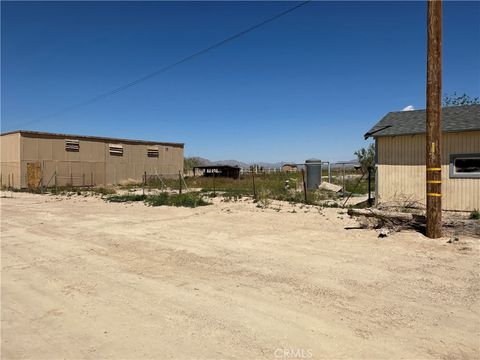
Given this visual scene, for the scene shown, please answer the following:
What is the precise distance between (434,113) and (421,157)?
6055mm

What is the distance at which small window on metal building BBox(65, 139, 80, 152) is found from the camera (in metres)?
34.9

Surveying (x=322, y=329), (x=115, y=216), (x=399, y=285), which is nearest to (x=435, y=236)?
(x=399, y=285)

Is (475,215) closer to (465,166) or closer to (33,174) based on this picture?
(465,166)

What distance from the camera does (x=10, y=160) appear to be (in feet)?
109

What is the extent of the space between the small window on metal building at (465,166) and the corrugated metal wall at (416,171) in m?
0.14

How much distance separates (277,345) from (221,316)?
0.91 meters

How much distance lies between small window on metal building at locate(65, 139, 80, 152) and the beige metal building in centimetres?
2803

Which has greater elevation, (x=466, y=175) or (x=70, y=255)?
(x=466, y=175)

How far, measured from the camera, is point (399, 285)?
18.3 feet

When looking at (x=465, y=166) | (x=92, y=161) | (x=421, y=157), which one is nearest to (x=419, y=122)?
(x=421, y=157)

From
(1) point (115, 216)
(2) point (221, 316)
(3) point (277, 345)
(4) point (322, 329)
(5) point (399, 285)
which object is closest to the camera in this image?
(3) point (277, 345)

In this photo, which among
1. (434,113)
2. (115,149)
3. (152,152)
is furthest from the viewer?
(152,152)

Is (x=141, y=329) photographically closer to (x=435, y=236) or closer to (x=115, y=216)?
(x=435, y=236)

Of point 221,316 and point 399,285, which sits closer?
point 221,316
